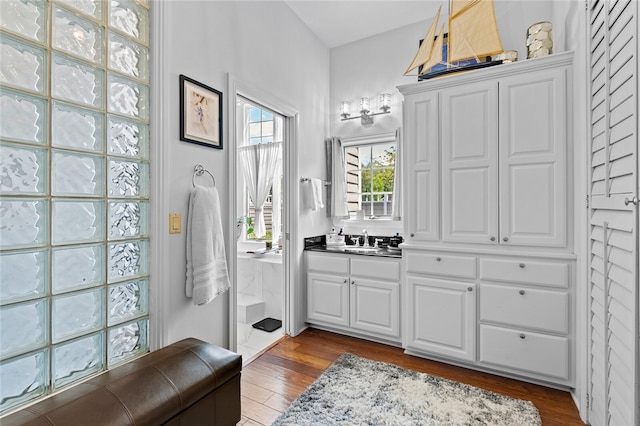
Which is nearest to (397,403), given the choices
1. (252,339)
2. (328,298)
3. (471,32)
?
(328,298)

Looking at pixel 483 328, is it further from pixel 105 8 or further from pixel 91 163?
pixel 105 8

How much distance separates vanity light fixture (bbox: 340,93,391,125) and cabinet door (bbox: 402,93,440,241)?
69cm

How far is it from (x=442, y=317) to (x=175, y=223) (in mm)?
2102

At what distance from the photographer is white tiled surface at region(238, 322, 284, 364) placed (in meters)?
2.70

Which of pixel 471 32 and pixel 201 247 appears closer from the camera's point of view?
pixel 201 247

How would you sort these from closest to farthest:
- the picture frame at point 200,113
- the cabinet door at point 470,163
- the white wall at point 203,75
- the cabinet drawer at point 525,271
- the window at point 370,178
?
1. the white wall at point 203,75
2. the picture frame at point 200,113
3. the cabinet drawer at point 525,271
4. the cabinet door at point 470,163
5. the window at point 370,178

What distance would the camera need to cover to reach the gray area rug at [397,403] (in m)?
1.82

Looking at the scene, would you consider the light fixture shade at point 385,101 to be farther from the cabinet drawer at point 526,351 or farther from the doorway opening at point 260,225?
the cabinet drawer at point 526,351

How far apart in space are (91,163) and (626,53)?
2.39m

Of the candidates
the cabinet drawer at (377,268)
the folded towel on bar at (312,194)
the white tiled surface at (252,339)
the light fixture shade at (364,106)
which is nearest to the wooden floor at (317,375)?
the white tiled surface at (252,339)

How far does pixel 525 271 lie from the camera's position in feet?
7.25

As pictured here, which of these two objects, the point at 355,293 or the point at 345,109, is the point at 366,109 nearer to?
the point at 345,109

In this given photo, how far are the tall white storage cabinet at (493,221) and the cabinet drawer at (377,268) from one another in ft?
0.43

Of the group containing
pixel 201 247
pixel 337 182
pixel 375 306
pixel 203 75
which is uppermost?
pixel 203 75
